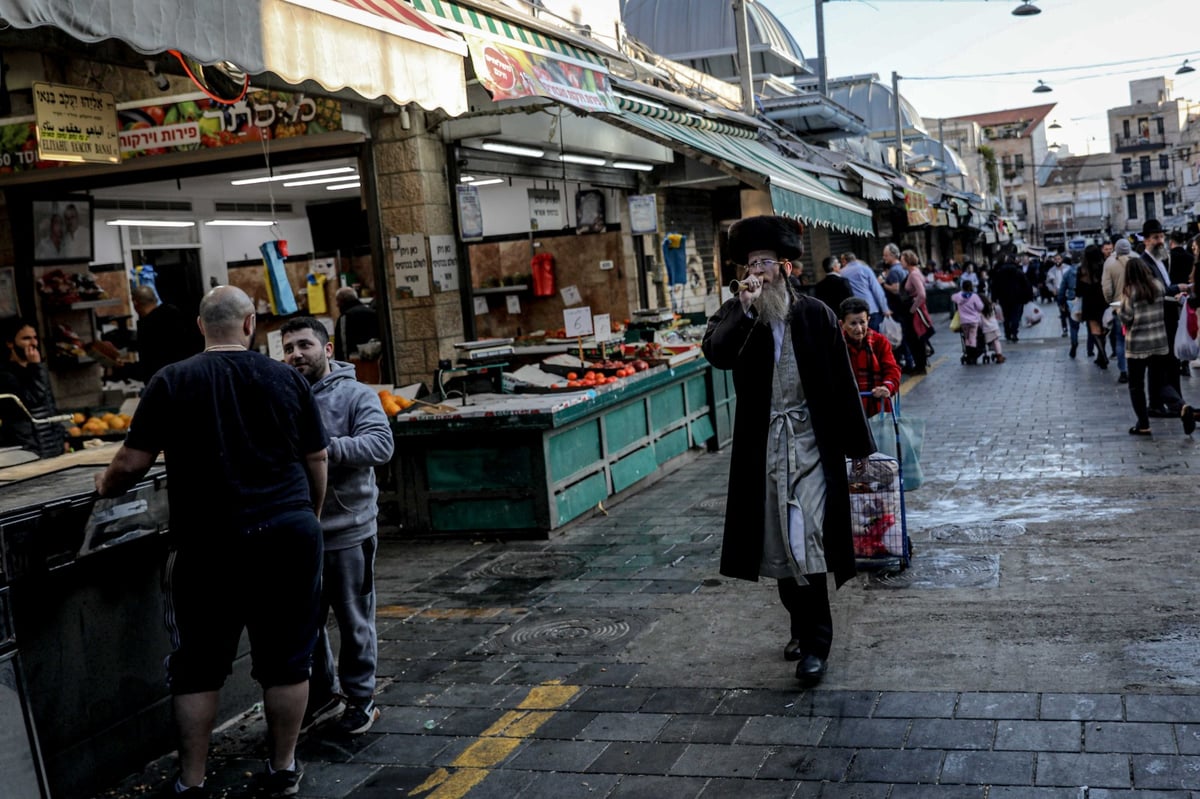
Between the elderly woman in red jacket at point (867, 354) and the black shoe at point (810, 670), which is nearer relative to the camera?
the black shoe at point (810, 670)

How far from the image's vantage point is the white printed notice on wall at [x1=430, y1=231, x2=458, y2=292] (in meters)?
10.5

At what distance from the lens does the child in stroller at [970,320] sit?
58.6ft

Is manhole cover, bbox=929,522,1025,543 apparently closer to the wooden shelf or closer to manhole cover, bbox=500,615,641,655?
manhole cover, bbox=500,615,641,655

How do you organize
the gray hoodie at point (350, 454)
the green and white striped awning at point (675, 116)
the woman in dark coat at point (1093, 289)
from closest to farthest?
1. the gray hoodie at point (350, 454)
2. the green and white striped awning at point (675, 116)
3. the woman in dark coat at point (1093, 289)

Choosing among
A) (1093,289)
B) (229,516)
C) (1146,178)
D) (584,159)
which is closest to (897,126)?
(1093,289)

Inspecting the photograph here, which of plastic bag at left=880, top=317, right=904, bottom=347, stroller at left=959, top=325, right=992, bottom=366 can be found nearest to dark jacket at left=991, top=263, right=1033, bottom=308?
stroller at left=959, top=325, right=992, bottom=366

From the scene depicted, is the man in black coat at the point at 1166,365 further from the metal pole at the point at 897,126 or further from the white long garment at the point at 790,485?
the metal pole at the point at 897,126

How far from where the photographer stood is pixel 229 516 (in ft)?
13.0

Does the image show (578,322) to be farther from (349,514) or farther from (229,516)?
(229,516)

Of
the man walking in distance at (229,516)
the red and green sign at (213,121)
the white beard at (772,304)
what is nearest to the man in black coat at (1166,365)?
the white beard at (772,304)

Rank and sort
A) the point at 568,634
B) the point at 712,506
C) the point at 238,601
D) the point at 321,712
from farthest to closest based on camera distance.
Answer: the point at 712,506 < the point at 568,634 < the point at 321,712 < the point at 238,601

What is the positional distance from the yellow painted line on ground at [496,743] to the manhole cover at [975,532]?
10.3ft

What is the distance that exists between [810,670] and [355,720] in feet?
6.23

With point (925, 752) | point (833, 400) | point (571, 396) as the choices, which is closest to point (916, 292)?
point (571, 396)
